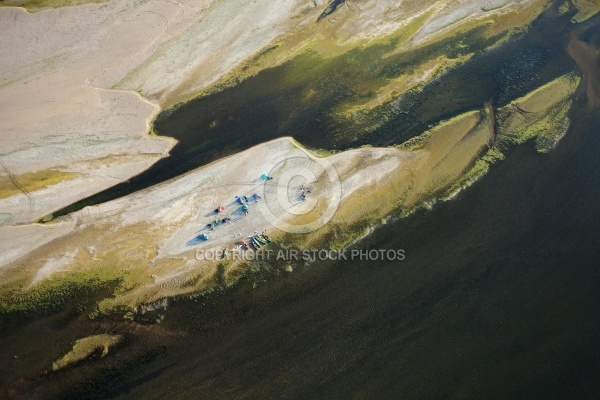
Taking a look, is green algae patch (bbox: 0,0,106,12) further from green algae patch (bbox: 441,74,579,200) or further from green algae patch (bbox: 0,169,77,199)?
green algae patch (bbox: 441,74,579,200)

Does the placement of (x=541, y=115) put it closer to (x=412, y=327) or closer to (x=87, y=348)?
(x=412, y=327)

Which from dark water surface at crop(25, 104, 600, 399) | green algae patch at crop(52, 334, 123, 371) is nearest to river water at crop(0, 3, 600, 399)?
dark water surface at crop(25, 104, 600, 399)

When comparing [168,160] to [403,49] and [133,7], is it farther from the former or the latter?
[403,49]

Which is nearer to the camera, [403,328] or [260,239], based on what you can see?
[403,328]

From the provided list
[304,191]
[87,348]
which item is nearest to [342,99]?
[304,191]

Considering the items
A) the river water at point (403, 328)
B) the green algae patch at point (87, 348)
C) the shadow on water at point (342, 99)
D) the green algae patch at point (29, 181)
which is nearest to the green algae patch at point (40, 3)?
the shadow on water at point (342, 99)

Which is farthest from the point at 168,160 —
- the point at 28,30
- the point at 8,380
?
the point at 28,30
